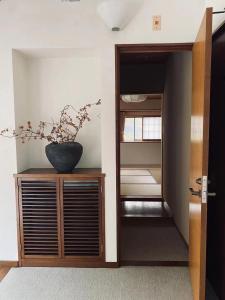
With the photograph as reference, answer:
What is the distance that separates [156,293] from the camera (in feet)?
6.84

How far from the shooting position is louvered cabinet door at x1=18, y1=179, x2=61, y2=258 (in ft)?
7.97

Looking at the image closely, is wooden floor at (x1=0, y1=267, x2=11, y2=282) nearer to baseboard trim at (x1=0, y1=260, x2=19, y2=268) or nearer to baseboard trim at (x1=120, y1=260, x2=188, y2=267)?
baseboard trim at (x1=0, y1=260, x2=19, y2=268)

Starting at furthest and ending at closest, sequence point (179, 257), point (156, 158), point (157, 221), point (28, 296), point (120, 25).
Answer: point (156, 158) → point (157, 221) → point (179, 257) → point (120, 25) → point (28, 296)

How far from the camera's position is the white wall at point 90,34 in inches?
87.4

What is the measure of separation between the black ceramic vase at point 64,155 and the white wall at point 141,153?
632 cm

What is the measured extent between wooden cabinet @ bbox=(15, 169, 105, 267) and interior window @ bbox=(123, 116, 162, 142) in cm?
637

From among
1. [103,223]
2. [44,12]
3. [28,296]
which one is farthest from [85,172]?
[44,12]

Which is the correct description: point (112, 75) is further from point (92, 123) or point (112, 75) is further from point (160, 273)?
point (160, 273)

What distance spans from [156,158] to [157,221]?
5275 millimetres

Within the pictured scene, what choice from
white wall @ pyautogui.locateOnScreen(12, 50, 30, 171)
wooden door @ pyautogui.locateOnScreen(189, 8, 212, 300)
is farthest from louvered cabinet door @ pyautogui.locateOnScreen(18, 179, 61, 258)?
wooden door @ pyautogui.locateOnScreen(189, 8, 212, 300)

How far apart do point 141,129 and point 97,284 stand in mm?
6907

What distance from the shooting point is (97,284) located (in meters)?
2.21

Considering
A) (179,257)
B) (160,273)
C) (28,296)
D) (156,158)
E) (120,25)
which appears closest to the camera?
(28,296)

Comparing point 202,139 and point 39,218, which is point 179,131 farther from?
point 39,218
